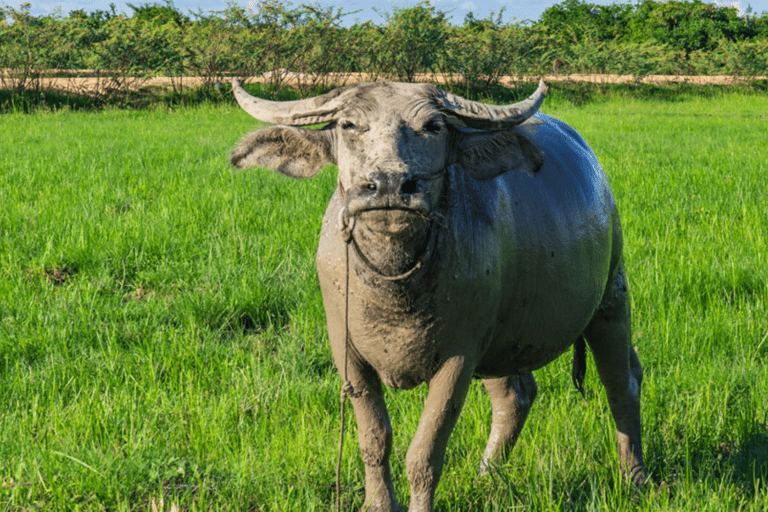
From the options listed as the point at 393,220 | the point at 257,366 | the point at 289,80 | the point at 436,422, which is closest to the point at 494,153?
the point at 393,220

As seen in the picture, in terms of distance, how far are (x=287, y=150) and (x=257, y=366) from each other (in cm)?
153

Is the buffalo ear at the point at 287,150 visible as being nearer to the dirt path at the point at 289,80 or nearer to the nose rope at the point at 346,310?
the nose rope at the point at 346,310

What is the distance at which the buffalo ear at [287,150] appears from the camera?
2016 mm

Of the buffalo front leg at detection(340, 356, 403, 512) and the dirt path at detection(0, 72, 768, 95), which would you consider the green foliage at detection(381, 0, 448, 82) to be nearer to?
the dirt path at detection(0, 72, 768, 95)

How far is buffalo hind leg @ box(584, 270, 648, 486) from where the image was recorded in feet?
8.79

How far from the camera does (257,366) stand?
335cm

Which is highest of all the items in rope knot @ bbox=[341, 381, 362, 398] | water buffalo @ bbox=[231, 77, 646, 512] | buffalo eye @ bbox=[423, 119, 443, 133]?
buffalo eye @ bbox=[423, 119, 443, 133]

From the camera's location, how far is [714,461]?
2.75 metres

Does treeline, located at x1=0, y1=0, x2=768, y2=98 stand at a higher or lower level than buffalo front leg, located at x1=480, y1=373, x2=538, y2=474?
higher

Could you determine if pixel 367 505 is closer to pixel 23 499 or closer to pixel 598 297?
pixel 598 297

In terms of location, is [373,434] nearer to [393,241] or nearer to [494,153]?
[393,241]

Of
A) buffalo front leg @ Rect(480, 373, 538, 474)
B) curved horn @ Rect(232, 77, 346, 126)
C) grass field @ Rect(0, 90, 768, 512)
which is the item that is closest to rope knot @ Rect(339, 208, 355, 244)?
curved horn @ Rect(232, 77, 346, 126)

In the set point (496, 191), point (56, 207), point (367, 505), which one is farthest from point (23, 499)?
point (56, 207)

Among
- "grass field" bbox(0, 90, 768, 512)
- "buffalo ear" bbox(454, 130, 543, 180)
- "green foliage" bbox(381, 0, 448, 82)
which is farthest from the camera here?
"green foliage" bbox(381, 0, 448, 82)
